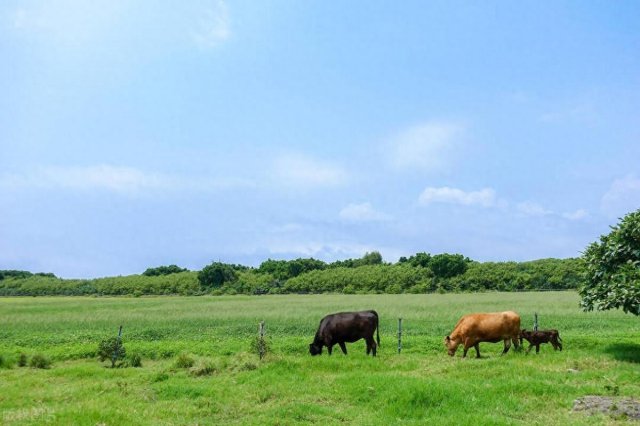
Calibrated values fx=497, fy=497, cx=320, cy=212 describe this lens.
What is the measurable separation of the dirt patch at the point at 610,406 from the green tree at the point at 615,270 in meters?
6.62

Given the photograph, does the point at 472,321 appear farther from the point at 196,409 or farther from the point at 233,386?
the point at 196,409

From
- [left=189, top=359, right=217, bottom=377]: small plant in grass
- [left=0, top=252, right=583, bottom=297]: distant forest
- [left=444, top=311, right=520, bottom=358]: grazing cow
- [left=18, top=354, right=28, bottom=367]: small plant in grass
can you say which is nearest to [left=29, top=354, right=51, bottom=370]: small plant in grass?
[left=18, top=354, right=28, bottom=367]: small plant in grass

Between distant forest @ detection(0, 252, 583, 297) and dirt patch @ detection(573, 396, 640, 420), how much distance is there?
3105 inches

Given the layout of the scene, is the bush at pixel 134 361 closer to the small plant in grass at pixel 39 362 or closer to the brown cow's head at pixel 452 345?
the small plant in grass at pixel 39 362

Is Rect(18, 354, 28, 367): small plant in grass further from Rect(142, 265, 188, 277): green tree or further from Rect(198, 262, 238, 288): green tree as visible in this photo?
Rect(142, 265, 188, 277): green tree

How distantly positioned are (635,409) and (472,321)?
7.87 metres

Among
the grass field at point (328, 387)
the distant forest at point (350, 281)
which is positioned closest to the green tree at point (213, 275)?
the distant forest at point (350, 281)

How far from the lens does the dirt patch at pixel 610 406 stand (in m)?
9.90

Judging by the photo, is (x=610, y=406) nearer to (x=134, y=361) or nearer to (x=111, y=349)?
(x=134, y=361)

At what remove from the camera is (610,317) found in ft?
106

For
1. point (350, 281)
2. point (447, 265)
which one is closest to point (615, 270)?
point (350, 281)

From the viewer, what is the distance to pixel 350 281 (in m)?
97.2

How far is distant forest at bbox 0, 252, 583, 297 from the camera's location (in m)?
91.4

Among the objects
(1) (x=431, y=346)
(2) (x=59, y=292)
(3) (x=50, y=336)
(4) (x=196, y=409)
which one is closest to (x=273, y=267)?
(2) (x=59, y=292)
